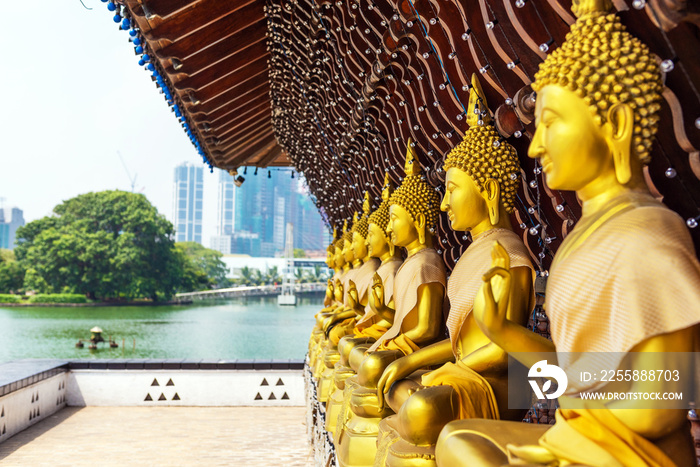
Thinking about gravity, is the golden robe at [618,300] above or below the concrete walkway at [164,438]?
above

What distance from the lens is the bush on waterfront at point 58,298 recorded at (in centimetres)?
2958

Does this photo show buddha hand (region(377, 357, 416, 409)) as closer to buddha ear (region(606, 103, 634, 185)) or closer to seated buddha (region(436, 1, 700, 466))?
seated buddha (region(436, 1, 700, 466))

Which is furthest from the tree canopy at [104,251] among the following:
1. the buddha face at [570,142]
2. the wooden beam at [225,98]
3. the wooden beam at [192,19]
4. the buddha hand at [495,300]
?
the buddha face at [570,142]

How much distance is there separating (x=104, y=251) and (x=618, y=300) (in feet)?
106

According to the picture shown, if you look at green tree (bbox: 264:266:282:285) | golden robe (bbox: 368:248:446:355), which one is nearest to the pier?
green tree (bbox: 264:266:282:285)

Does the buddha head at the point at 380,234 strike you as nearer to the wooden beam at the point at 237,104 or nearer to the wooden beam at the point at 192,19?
the wooden beam at the point at 192,19

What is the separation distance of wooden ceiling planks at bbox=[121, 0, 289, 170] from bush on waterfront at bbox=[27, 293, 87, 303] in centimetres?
2430

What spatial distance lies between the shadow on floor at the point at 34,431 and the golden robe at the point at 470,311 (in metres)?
5.69

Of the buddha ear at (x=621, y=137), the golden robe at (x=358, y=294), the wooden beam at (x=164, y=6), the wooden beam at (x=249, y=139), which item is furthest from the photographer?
the wooden beam at (x=249, y=139)

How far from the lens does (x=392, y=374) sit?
79.9 inches

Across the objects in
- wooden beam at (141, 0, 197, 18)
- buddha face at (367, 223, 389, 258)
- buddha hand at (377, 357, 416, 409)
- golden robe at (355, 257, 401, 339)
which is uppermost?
wooden beam at (141, 0, 197, 18)

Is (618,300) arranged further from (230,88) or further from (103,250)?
(103,250)

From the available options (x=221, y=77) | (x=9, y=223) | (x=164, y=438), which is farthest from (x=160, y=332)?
(x=9, y=223)

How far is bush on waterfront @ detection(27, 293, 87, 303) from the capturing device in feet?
97.0
